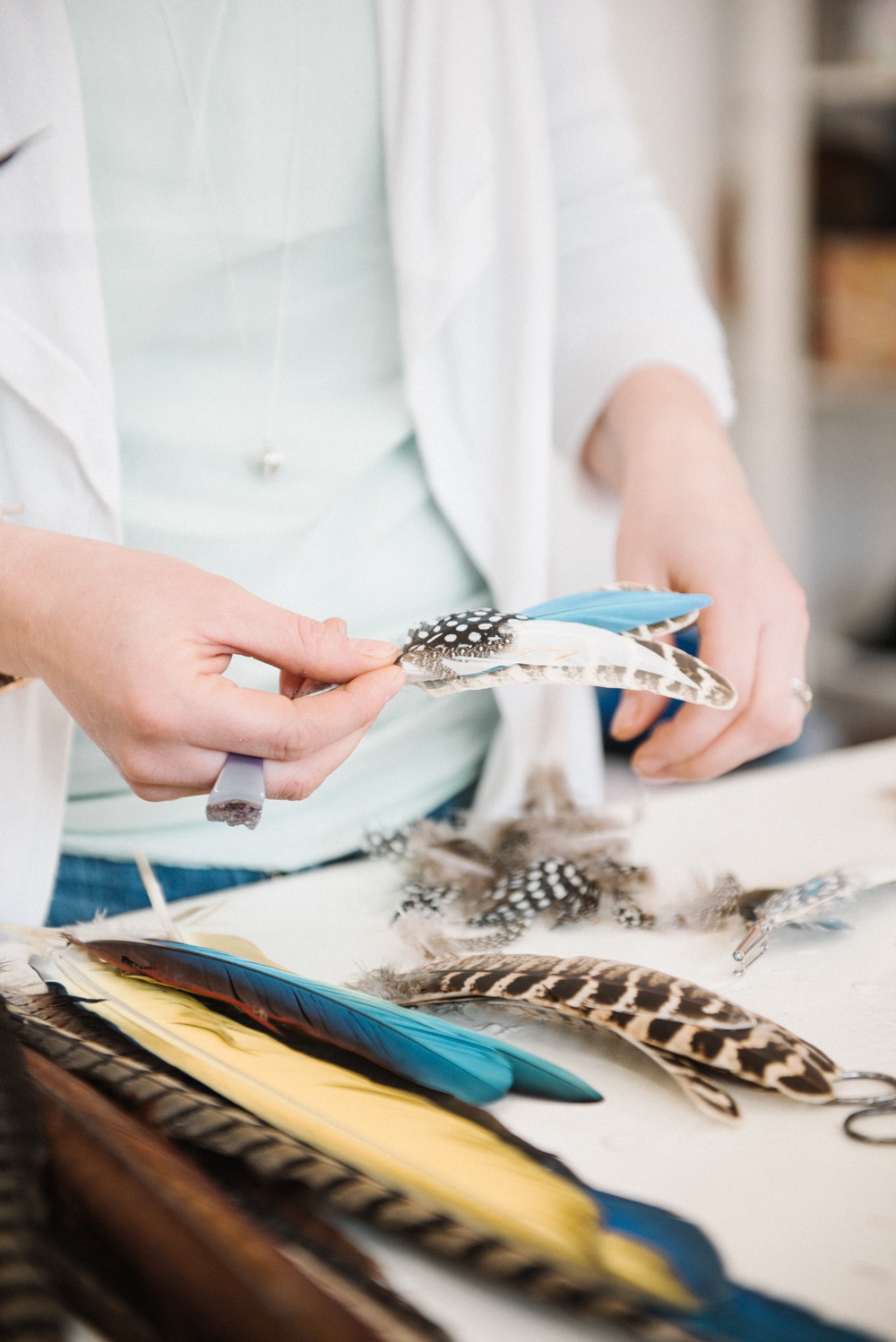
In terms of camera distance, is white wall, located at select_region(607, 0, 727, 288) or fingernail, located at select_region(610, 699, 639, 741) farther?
white wall, located at select_region(607, 0, 727, 288)

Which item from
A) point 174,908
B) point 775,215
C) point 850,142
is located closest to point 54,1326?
point 174,908

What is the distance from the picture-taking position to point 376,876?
1.91 feet

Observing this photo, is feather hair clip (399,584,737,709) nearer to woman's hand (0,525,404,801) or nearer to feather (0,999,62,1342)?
woman's hand (0,525,404,801)

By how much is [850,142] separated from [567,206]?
1.71 meters

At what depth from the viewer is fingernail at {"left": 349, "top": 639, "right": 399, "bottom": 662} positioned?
0.45 metres

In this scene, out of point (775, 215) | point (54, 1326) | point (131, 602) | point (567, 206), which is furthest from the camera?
point (775, 215)

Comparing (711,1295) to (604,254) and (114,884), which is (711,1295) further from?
(604,254)

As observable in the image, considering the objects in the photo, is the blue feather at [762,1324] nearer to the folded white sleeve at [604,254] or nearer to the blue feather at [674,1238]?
the blue feather at [674,1238]

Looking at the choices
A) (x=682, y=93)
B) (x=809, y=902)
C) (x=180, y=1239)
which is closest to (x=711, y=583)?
(x=809, y=902)

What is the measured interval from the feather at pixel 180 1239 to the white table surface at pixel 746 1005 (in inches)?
1.8

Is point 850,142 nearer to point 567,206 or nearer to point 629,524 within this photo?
point 567,206

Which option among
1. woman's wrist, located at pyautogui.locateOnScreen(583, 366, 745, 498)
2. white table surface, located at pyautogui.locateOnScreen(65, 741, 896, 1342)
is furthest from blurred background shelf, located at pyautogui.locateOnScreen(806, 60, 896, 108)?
white table surface, located at pyautogui.locateOnScreen(65, 741, 896, 1342)

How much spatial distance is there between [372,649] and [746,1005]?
0.21m

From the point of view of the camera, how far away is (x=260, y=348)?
0.59 meters
